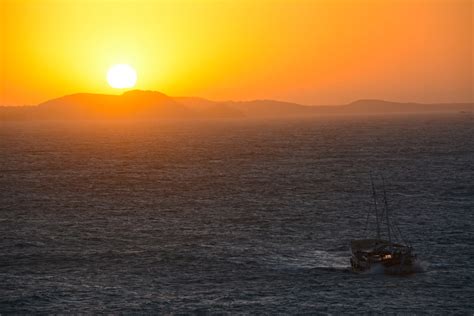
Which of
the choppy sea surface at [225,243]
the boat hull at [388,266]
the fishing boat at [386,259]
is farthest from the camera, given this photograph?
the fishing boat at [386,259]

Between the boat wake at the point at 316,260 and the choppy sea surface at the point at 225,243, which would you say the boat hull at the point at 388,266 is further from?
the boat wake at the point at 316,260

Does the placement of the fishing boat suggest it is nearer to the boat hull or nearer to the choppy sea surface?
the boat hull

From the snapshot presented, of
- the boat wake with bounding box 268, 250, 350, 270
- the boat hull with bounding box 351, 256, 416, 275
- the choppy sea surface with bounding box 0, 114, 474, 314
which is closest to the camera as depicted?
the choppy sea surface with bounding box 0, 114, 474, 314

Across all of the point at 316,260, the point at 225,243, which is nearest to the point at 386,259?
the point at 316,260

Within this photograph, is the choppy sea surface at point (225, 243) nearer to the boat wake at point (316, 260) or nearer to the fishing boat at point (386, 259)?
the boat wake at point (316, 260)

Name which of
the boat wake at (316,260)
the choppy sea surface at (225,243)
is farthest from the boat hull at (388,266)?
the boat wake at (316,260)

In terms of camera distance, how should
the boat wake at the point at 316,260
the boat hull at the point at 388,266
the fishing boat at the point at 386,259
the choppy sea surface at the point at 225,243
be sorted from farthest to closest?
the boat wake at the point at 316,260
the fishing boat at the point at 386,259
the boat hull at the point at 388,266
the choppy sea surface at the point at 225,243

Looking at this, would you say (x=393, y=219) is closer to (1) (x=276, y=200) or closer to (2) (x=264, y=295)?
(1) (x=276, y=200)

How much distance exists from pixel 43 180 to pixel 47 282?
9056 centimetres

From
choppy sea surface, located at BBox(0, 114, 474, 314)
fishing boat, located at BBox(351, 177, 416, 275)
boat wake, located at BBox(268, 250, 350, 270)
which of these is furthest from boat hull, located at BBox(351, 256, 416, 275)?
boat wake, located at BBox(268, 250, 350, 270)

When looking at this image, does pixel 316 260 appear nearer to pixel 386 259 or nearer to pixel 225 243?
pixel 386 259

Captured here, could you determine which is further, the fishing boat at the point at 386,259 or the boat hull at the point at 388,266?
the fishing boat at the point at 386,259

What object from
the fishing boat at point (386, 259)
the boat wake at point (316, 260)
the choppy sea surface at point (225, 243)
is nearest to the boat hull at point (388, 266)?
the fishing boat at point (386, 259)

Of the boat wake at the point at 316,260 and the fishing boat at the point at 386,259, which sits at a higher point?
the fishing boat at the point at 386,259
